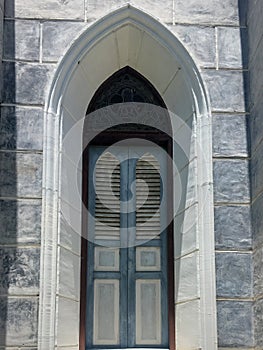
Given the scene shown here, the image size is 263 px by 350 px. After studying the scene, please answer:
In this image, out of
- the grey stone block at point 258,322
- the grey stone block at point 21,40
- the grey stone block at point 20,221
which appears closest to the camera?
the grey stone block at point 258,322

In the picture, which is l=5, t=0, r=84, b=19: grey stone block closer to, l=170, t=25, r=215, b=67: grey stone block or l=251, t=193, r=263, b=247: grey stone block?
l=170, t=25, r=215, b=67: grey stone block

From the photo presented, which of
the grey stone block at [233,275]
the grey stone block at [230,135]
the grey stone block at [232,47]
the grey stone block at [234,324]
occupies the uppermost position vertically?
the grey stone block at [232,47]

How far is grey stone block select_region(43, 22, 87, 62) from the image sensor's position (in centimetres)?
527

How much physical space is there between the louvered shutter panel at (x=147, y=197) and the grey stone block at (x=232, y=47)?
98 cm

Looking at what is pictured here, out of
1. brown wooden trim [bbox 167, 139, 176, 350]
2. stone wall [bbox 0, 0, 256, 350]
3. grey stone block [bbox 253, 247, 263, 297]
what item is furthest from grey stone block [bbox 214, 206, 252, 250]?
brown wooden trim [bbox 167, 139, 176, 350]

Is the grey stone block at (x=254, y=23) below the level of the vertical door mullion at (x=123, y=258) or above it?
above

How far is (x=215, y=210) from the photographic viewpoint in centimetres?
505

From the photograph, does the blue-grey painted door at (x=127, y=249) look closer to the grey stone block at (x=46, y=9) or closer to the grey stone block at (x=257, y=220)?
the grey stone block at (x=257, y=220)

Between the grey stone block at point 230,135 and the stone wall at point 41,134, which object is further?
the grey stone block at point 230,135

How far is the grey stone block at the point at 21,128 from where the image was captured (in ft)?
16.7

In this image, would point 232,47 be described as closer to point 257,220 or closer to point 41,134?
point 257,220

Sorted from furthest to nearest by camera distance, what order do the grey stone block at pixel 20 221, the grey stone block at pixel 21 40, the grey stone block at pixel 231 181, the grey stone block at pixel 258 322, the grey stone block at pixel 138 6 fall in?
the grey stone block at pixel 138 6 < the grey stone block at pixel 21 40 < the grey stone block at pixel 231 181 < the grey stone block at pixel 20 221 < the grey stone block at pixel 258 322

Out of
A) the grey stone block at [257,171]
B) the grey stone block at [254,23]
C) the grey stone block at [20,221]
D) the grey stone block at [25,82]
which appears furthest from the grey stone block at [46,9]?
the grey stone block at [257,171]

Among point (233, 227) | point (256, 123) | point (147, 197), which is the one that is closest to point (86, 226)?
point (147, 197)
